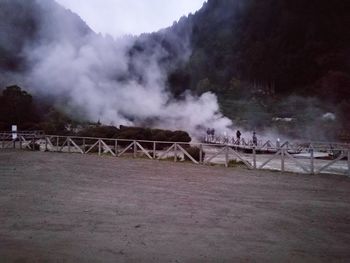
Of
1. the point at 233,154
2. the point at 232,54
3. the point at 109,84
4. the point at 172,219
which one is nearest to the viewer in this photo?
the point at 172,219

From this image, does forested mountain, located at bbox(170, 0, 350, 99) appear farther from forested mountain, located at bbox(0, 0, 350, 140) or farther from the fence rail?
the fence rail

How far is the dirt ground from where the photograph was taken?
471 centimetres

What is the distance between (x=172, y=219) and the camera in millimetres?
6352

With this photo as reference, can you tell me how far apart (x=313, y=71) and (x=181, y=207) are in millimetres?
45033

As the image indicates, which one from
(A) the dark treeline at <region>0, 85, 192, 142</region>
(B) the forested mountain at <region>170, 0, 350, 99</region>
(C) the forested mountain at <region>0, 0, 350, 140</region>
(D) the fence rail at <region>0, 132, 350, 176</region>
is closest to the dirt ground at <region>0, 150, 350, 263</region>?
(D) the fence rail at <region>0, 132, 350, 176</region>

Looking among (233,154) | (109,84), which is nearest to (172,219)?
(233,154)

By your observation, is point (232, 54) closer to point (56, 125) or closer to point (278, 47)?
point (278, 47)

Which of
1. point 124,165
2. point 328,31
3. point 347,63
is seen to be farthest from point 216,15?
point 124,165

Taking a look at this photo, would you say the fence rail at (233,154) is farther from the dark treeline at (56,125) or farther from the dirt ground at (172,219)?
the dirt ground at (172,219)

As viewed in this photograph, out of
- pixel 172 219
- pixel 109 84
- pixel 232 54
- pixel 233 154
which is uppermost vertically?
pixel 232 54

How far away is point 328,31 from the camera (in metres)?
50.6

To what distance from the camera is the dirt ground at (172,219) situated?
4.71 meters

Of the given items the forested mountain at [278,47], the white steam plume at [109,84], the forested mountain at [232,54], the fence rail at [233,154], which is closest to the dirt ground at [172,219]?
the fence rail at [233,154]

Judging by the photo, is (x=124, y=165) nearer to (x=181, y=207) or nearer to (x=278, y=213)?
(x=181, y=207)
